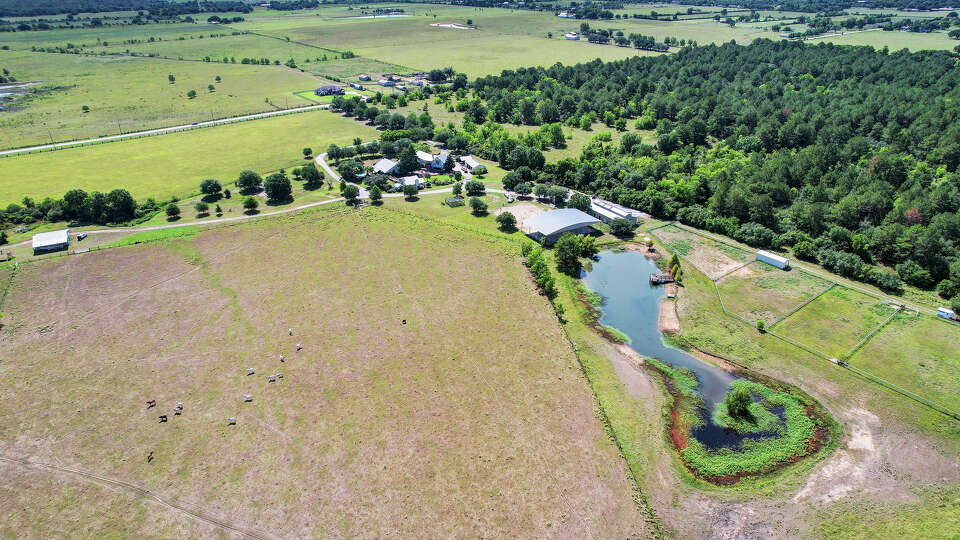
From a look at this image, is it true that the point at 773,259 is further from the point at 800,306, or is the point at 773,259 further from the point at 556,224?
the point at 556,224

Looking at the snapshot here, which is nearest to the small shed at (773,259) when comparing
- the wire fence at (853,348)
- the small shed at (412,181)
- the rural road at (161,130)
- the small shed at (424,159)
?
the wire fence at (853,348)

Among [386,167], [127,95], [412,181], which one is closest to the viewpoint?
[412,181]

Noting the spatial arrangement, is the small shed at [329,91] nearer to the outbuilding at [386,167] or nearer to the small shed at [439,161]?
the outbuilding at [386,167]

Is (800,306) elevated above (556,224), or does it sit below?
below

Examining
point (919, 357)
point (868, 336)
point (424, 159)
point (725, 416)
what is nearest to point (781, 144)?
point (868, 336)

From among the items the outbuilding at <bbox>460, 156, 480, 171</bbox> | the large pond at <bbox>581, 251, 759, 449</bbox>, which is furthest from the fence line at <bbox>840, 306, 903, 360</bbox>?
the outbuilding at <bbox>460, 156, 480, 171</bbox>

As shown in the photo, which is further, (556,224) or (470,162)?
(470,162)
